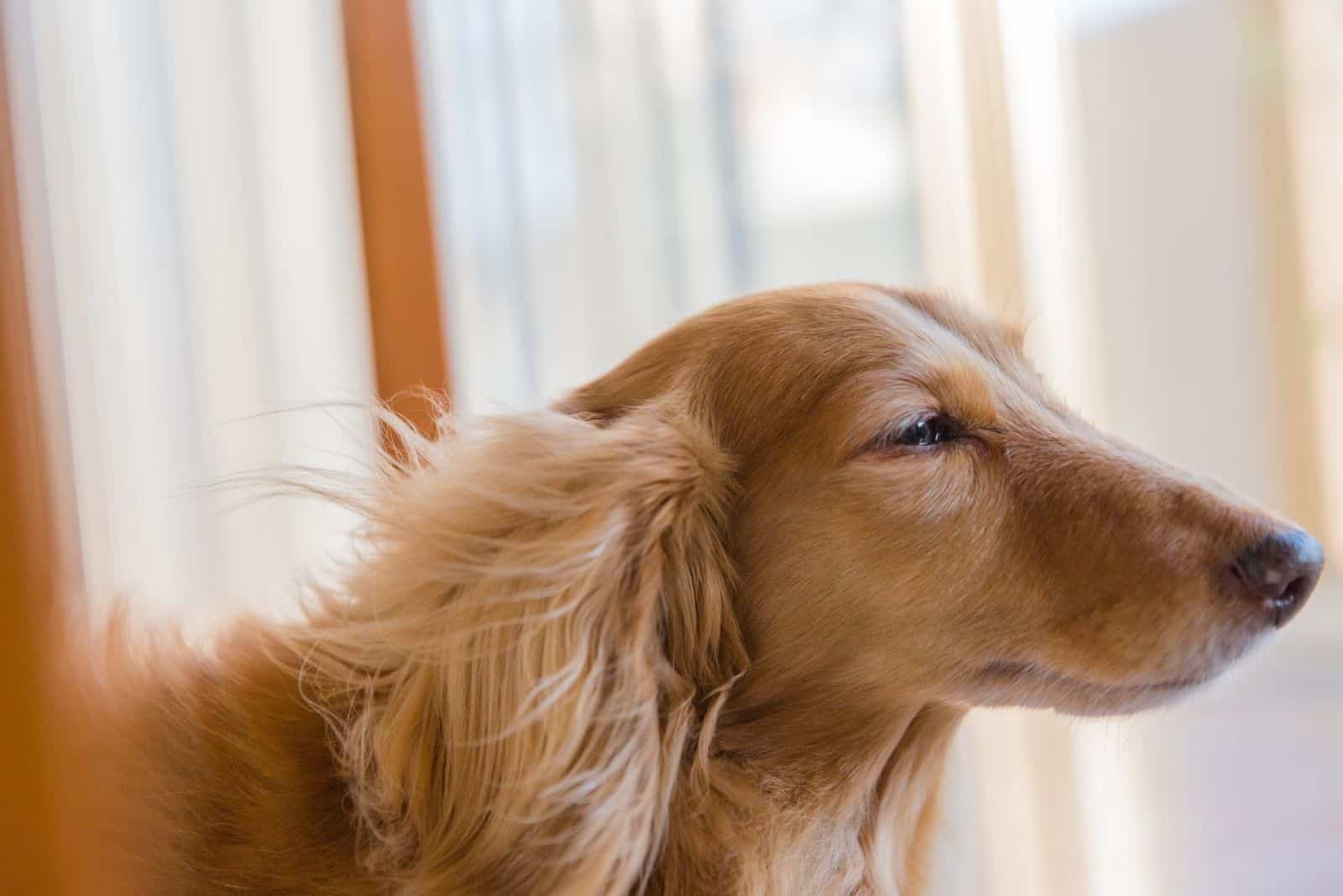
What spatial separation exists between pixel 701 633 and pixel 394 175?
1.48m

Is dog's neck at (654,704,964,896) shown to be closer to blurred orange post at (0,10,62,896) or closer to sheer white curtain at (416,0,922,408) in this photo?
blurred orange post at (0,10,62,896)

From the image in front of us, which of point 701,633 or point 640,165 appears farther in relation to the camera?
point 640,165

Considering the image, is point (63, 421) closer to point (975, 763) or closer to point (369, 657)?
point (369, 657)

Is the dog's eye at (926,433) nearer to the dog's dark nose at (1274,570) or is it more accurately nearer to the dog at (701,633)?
the dog at (701,633)

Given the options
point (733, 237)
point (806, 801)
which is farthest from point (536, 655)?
point (733, 237)

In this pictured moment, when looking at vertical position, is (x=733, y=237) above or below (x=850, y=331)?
above

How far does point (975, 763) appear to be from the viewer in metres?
1.84

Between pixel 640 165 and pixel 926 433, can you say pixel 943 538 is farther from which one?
pixel 640 165

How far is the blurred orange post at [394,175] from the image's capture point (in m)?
2.25

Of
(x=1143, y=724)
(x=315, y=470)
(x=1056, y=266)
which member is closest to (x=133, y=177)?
(x=315, y=470)

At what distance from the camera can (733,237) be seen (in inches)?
83.4

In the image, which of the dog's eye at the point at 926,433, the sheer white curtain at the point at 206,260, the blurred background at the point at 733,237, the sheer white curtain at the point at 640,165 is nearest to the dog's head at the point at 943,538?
the dog's eye at the point at 926,433

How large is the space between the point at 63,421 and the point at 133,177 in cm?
182

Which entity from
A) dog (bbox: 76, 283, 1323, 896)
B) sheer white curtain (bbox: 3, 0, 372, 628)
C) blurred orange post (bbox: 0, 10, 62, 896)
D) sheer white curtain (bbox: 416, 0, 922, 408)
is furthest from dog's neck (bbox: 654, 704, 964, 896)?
sheer white curtain (bbox: 3, 0, 372, 628)
